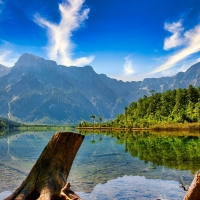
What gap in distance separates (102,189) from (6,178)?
24.3ft

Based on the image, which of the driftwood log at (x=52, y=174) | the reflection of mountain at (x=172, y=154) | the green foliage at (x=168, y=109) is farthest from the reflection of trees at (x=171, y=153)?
the green foliage at (x=168, y=109)

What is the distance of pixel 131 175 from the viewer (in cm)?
1736

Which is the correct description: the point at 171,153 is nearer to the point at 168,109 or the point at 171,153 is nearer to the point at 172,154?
the point at 172,154

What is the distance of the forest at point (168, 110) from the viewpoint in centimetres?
10503

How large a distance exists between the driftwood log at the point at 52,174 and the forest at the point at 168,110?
97.5m

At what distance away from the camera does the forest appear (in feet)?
345

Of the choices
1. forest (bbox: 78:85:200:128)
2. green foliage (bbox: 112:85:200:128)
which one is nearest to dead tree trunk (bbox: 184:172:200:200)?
forest (bbox: 78:85:200:128)

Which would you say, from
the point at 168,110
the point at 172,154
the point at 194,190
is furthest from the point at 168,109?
the point at 194,190

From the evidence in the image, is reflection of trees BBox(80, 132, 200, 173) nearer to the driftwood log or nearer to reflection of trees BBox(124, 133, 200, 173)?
reflection of trees BBox(124, 133, 200, 173)

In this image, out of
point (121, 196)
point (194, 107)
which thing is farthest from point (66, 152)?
point (194, 107)

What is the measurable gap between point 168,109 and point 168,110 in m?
0.61

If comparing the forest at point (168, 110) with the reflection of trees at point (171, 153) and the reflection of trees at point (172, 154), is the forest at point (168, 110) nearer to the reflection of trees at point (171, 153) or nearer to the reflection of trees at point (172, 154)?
the reflection of trees at point (171, 153)

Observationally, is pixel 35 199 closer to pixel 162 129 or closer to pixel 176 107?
pixel 162 129

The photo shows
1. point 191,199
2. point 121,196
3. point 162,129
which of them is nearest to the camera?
point 191,199
